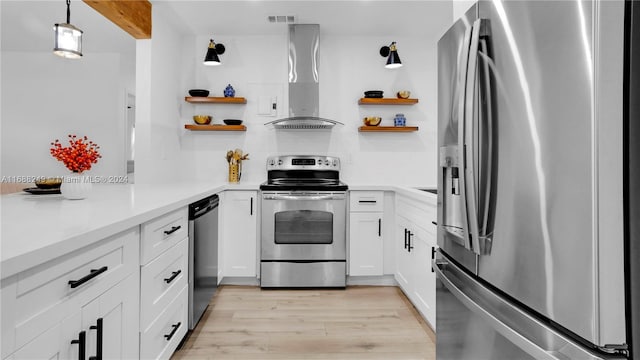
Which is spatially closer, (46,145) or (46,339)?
(46,339)

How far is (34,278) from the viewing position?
2.62 ft

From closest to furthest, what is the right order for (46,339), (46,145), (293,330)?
(46,339) → (293,330) → (46,145)

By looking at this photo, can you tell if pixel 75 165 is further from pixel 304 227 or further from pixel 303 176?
pixel 303 176

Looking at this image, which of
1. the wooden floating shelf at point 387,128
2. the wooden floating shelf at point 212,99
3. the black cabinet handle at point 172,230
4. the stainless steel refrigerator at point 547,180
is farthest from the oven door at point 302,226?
the stainless steel refrigerator at point 547,180

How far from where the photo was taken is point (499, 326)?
918 millimetres

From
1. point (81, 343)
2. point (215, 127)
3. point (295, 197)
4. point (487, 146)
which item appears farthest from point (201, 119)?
point (487, 146)

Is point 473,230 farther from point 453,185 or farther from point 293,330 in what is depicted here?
point 293,330

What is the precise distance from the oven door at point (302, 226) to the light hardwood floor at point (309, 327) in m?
0.33

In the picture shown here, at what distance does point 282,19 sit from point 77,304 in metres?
3.05

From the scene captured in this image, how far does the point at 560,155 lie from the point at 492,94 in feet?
0.97

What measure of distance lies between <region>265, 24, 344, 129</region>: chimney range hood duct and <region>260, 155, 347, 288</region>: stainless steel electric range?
2.77ft

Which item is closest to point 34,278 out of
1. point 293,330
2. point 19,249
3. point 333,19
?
point 19,249

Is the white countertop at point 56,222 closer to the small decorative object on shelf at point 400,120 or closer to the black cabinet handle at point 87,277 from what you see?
the black cabinet handle at point 87,277

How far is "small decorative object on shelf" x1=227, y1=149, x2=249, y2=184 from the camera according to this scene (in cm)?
355
